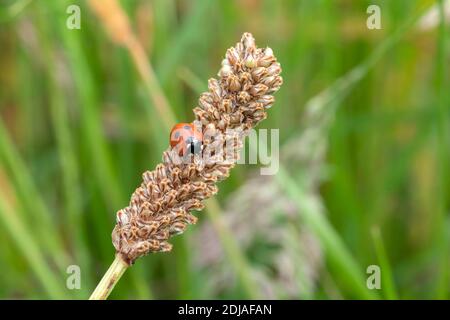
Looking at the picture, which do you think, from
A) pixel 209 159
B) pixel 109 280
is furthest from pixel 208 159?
pixel 109 280

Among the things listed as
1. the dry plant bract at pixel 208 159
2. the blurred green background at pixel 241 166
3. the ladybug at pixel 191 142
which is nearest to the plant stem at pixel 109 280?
the dry plant bract at pixel 208 159

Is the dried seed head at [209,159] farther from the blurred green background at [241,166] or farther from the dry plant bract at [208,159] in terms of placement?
the blurred green background at [241,166]

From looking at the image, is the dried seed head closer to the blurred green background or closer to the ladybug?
the ladybug

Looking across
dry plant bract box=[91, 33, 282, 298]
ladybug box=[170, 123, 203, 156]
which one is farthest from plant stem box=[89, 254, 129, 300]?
ladybug box=[170, 123, 203, 156]

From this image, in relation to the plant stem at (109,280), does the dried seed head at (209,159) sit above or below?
above
